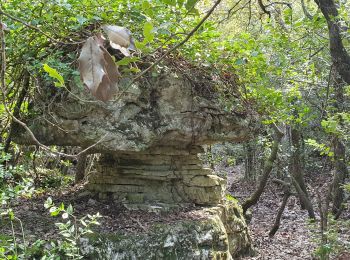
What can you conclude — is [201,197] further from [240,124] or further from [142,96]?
[142,96]

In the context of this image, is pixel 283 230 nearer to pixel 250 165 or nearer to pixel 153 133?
pixel 153 133

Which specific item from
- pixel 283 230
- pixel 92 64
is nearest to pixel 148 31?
pixel 92 64

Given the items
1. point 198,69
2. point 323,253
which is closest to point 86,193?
point 198,69

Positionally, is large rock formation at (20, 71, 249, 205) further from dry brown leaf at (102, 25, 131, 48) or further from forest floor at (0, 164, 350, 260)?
dry brown leaf at (102, 25, 131, 48)

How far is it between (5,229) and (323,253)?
13.3 ft

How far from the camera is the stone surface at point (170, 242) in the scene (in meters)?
4.54

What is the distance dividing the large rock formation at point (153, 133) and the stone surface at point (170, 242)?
61 centimetres

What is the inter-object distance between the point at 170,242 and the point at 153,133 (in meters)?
1.35

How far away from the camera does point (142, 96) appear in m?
5.12

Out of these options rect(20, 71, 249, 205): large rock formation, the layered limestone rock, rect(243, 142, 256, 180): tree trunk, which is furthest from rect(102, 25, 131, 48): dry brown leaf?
rect(243, 142, 256, 180): tree trunk

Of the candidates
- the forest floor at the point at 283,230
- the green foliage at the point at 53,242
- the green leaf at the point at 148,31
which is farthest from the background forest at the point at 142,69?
the green leaf at the point at 148,31

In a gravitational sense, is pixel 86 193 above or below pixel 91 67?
below

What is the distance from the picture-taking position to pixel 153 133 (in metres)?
5.10

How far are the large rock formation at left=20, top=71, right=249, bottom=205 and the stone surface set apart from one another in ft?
1.99
